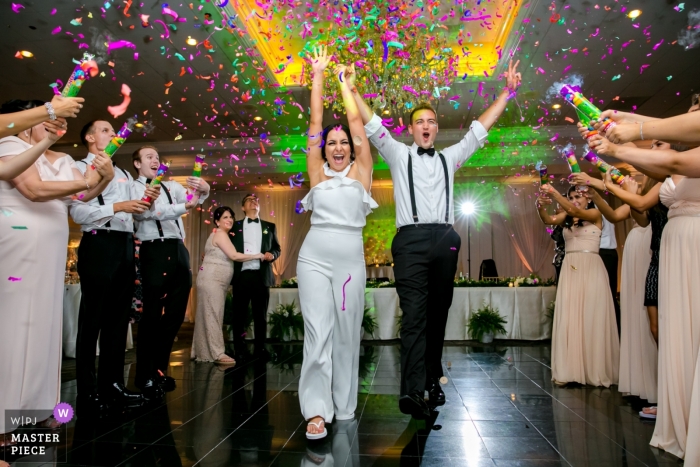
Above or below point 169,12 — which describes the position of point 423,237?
below

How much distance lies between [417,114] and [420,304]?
1344 mm

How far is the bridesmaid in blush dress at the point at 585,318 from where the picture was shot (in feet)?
13.8

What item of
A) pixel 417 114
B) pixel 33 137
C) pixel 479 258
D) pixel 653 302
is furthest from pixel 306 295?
pixel 479 258

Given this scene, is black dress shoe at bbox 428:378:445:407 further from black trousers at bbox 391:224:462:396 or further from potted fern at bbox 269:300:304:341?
potted fern at bbox 269:300:304:341

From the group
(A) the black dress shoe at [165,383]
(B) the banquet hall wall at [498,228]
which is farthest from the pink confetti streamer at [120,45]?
(B) the banquet hall wall at [498,228]

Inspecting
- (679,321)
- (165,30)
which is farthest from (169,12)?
(679,321)

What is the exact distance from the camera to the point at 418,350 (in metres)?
2.98

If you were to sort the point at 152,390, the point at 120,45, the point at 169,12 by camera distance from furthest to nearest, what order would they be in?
the point at 120,45
the point at 169,12
the point at 152,390

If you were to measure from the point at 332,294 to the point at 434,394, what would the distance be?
3.86 feet

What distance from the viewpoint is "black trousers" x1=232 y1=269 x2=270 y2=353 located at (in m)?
6.27

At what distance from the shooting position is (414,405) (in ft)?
9.27

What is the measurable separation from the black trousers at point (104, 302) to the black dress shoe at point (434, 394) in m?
2.20

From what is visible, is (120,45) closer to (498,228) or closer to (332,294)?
(332,294)

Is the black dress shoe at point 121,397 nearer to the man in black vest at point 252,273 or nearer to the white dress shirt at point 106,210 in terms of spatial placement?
the white dress shirt at point 106,210
